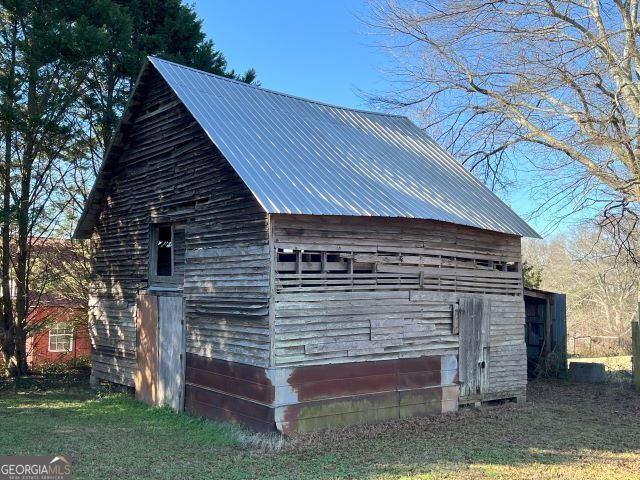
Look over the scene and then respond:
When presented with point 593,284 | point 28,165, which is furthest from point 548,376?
point 593,284

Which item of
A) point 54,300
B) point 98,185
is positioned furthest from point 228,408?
point 54,300

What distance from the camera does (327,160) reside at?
1155cm

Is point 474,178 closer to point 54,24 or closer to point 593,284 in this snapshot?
point 54,24

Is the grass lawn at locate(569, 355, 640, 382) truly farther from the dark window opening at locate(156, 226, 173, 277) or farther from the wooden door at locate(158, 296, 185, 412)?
the dark window opening at locate(156, 226, 173, 277)

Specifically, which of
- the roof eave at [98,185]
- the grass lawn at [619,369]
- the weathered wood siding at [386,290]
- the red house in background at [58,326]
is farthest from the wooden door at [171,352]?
the grass lawn at [619,369]

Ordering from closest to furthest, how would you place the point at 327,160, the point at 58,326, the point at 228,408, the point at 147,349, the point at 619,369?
the point at 228,408 < the point at 327,160 < the point at 147,349 < the point at 619,369 < the point at 58,326

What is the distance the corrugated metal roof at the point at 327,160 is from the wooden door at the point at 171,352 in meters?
3.48

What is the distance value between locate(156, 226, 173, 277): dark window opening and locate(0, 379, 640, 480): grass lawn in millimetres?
2889

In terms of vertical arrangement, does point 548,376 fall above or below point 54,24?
below

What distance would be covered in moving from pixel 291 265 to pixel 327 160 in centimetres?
267

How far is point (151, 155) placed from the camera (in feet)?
42.4

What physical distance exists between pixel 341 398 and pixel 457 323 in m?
3.20
